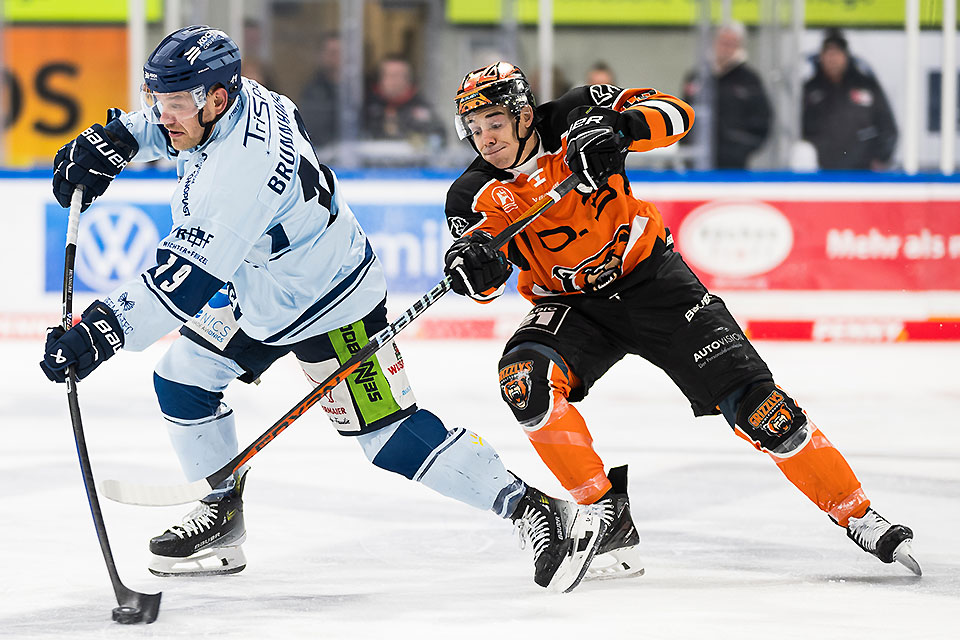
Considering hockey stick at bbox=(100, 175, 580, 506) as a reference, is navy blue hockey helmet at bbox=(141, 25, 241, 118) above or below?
above

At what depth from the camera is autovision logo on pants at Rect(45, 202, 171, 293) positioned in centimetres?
600

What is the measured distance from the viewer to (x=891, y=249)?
6.15 m

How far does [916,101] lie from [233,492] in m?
4.84

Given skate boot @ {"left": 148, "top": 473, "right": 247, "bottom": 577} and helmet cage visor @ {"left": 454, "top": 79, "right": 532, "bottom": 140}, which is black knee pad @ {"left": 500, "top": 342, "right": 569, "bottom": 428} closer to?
helmet cage visor @ {"left": 454, "top": 79, "right": 532, "bottom": 140}

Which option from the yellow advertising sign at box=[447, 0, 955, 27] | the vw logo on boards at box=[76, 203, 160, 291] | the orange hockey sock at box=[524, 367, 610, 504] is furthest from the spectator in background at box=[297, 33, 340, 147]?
the orange hockey sock at box=[524, 367, 610, 504]

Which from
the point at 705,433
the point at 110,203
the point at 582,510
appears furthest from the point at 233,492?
the point at 110,203

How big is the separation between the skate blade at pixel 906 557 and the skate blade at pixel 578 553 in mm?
589

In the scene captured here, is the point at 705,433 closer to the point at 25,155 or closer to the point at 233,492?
the point at 233,492

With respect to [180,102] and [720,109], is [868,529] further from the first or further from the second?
[720,109]

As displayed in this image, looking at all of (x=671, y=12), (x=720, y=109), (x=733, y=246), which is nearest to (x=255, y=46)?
(x=671, y=12)

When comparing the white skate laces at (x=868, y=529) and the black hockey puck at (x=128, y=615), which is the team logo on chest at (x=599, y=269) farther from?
the black hockey puck at (x=128, y=615)

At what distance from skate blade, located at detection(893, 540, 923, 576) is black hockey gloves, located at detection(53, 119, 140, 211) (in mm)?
1745

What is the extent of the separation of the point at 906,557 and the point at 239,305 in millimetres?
1405

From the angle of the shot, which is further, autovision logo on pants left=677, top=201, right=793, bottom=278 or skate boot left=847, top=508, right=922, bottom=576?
autovision logo on pants left=677, top=201, right=793, bottom=278
